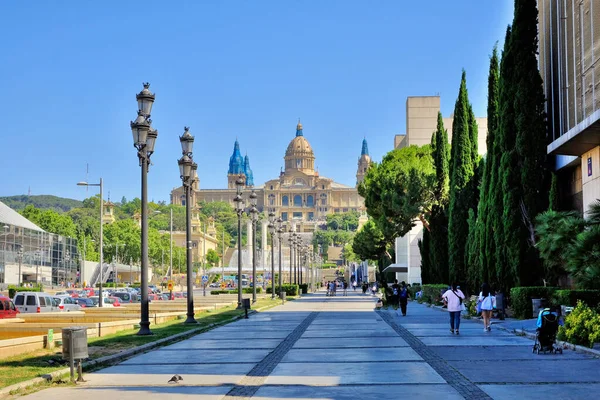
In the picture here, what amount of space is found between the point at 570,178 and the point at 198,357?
17088 millimetres

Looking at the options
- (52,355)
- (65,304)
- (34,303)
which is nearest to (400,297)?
(65,304)

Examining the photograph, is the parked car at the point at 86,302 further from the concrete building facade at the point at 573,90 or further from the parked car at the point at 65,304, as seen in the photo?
the concrete building facade at the point at 573,90

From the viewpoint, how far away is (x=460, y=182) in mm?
45250

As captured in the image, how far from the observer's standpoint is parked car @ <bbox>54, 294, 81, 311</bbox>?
39.7 meters

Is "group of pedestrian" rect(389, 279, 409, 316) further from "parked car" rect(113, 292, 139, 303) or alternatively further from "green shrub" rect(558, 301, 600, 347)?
"parked car" rect(113, 292, 139, 303)

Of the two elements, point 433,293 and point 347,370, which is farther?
point 433,293

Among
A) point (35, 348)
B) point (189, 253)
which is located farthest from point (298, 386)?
point (189, 253)

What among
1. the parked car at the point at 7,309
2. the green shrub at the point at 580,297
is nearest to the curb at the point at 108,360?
the parked car at the point at 7,309

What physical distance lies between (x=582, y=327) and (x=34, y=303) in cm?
2718

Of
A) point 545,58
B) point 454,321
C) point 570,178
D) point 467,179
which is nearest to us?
point 454,321

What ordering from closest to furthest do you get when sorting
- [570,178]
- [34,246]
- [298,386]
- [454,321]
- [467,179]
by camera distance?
1. [298,386]
2. [454,321]
3. [570,178]
4. [467,179]
5. [34,246]

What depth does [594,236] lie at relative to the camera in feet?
66.8

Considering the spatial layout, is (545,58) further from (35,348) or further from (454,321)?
(35,348)

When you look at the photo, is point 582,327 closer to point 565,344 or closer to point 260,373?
point 565,344
